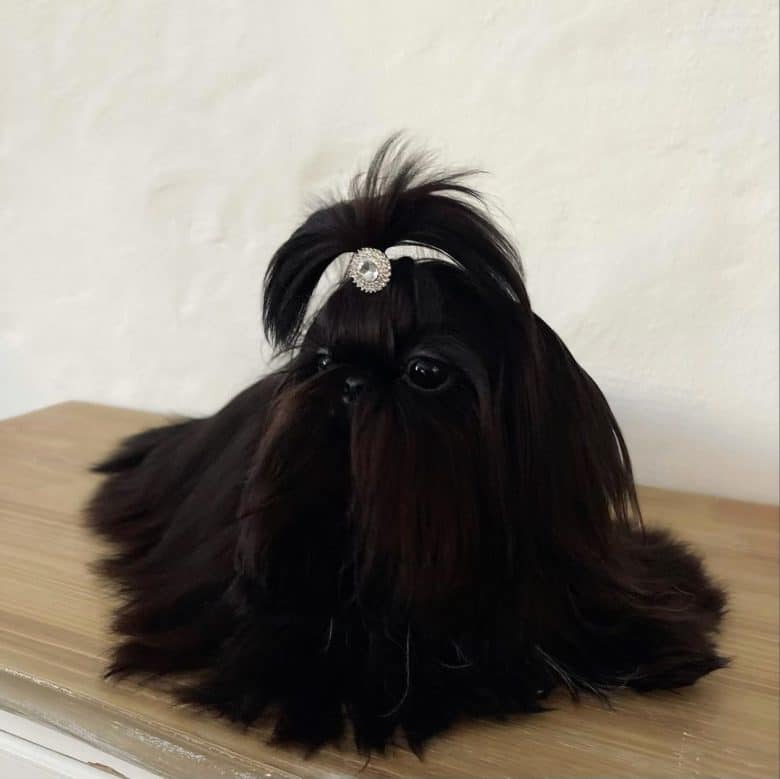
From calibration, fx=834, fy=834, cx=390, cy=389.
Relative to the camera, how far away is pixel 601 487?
2.04 feet

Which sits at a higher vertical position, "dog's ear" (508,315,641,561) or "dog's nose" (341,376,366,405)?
"dog's nose" (341,376,366,405)

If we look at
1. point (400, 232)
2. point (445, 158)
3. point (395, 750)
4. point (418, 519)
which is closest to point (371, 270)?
point (400, 232)

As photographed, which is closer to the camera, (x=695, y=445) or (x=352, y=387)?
(x=352, y=387)

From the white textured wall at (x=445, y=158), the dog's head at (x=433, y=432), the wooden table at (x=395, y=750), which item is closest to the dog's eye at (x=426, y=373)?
the dog's head at (x=433, y=432)

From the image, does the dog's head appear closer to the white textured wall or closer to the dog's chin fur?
the dog's chin fur

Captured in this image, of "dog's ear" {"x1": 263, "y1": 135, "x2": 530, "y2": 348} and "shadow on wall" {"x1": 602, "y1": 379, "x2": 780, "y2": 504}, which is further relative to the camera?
"shadow on wall" {"x1": 602, "y1": 379, "x2": 780, "y2": 504}

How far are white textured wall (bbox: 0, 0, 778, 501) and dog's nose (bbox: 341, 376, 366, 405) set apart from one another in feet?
1.97

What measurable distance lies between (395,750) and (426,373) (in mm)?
268

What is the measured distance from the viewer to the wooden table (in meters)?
0.58

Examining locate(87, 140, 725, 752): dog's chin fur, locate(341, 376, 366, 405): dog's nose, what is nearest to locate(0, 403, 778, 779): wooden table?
locate(87, 140, 725, 752): dog's chin fur

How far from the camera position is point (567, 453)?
605 mm

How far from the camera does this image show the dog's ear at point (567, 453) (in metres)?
0.59

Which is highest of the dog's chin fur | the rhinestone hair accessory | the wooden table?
the rhinestone hair accessory

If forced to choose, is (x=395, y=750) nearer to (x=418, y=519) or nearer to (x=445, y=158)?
(x=418, y=519)
